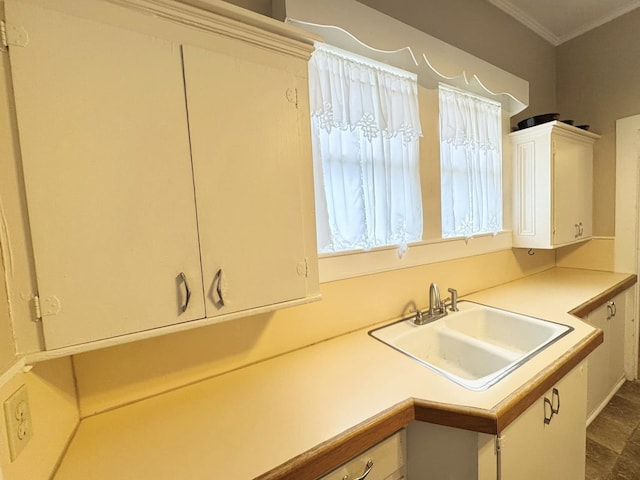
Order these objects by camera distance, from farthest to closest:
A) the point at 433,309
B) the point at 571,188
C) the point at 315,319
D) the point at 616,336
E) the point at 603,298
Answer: the point at 571,188 → the point at 616,336 → the point at 603,298 → the point at 433,309 → the point at 315,319

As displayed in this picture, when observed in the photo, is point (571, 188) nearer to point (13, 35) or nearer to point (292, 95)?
point (292, 95)

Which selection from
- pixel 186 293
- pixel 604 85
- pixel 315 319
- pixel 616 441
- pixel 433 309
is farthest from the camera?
pixel 604 85

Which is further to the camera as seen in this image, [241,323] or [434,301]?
[434,301]

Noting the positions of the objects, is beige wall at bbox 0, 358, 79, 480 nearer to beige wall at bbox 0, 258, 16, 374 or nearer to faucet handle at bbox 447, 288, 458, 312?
beige wall at bbox 0, 258, 16, 374

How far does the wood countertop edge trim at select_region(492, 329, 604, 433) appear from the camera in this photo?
2.71 feet

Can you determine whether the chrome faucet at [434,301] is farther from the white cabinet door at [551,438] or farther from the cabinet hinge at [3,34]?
the cabinet hinge at [3,34]

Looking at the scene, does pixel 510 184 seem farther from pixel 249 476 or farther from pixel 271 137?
pixel 249 476

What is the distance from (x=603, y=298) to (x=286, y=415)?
2.23 meters

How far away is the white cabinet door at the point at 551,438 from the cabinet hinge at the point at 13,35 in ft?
5.30

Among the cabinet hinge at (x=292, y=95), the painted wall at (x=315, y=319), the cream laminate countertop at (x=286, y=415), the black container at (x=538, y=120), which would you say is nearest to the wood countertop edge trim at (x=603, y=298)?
the cream laminate countertop at (x=286, y=415)

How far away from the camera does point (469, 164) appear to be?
1.93 m

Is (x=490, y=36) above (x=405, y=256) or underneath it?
above

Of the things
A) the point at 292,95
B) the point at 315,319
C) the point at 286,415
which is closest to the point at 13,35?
the point at 292,95

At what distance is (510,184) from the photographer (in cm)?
224
